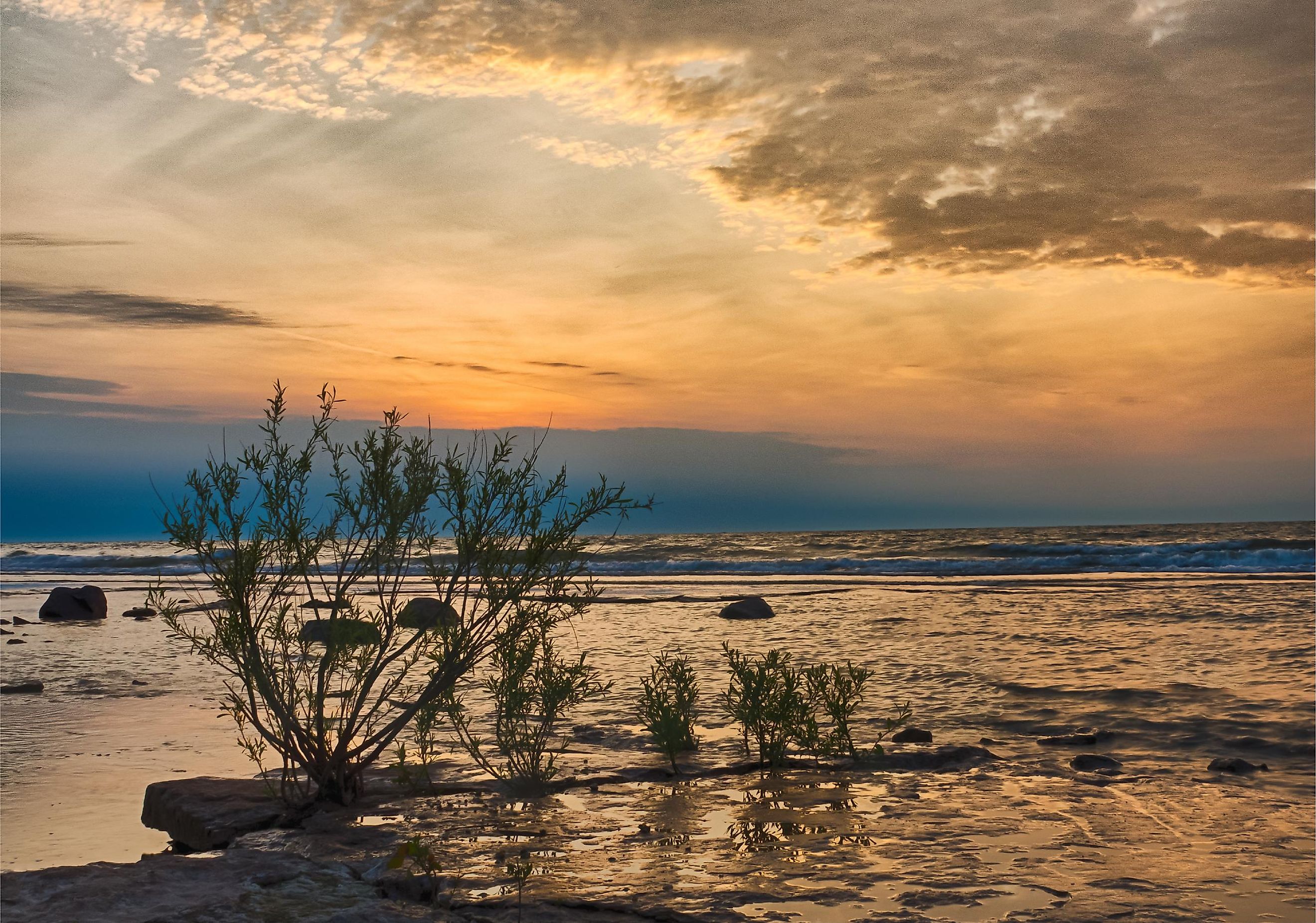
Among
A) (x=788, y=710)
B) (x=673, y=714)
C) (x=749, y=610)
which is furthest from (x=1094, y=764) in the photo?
(x=749, y=610)

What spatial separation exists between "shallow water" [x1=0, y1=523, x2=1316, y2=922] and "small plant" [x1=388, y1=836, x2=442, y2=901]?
32.4 inches

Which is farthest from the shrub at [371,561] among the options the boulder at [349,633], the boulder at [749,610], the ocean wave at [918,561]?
the ocean wave at [918,561]

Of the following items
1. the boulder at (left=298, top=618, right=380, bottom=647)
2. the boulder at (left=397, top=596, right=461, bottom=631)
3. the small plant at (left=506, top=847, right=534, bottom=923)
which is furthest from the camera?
the boulder at (left=397, top=596, right=461, bottom=631)

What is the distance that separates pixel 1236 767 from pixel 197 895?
8.92m

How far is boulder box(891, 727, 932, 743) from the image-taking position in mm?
10406

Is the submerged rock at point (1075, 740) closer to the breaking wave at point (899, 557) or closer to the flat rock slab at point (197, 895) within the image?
the flat rock slab at point (197, 895)

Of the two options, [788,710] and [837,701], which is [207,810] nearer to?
[788,710]

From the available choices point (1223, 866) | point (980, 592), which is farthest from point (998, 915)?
point (980, 592)

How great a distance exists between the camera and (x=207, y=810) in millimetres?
7320

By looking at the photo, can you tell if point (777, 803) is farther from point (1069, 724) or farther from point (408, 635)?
point (408, 635)

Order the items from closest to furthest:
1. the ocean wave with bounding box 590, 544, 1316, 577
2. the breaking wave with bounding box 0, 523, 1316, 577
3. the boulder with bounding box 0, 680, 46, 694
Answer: the boulder with bounding box 0, 680, 46, 694 < the ocean wave with bounding box 590, 544, 1316, 577 < the breaking wave with bounding box 0, 523, 1316, 577

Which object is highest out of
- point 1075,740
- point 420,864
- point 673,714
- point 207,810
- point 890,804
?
point 673,714

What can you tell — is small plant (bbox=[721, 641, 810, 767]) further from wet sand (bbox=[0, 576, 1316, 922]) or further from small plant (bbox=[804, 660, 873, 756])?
wet sand (bbox=[0, 576, 1316, 922])

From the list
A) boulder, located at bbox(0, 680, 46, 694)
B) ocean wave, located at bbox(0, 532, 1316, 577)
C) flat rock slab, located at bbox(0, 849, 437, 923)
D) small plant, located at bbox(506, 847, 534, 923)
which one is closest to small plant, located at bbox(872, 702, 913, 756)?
small plant, located at bbox(506, 847, 534, 923)
